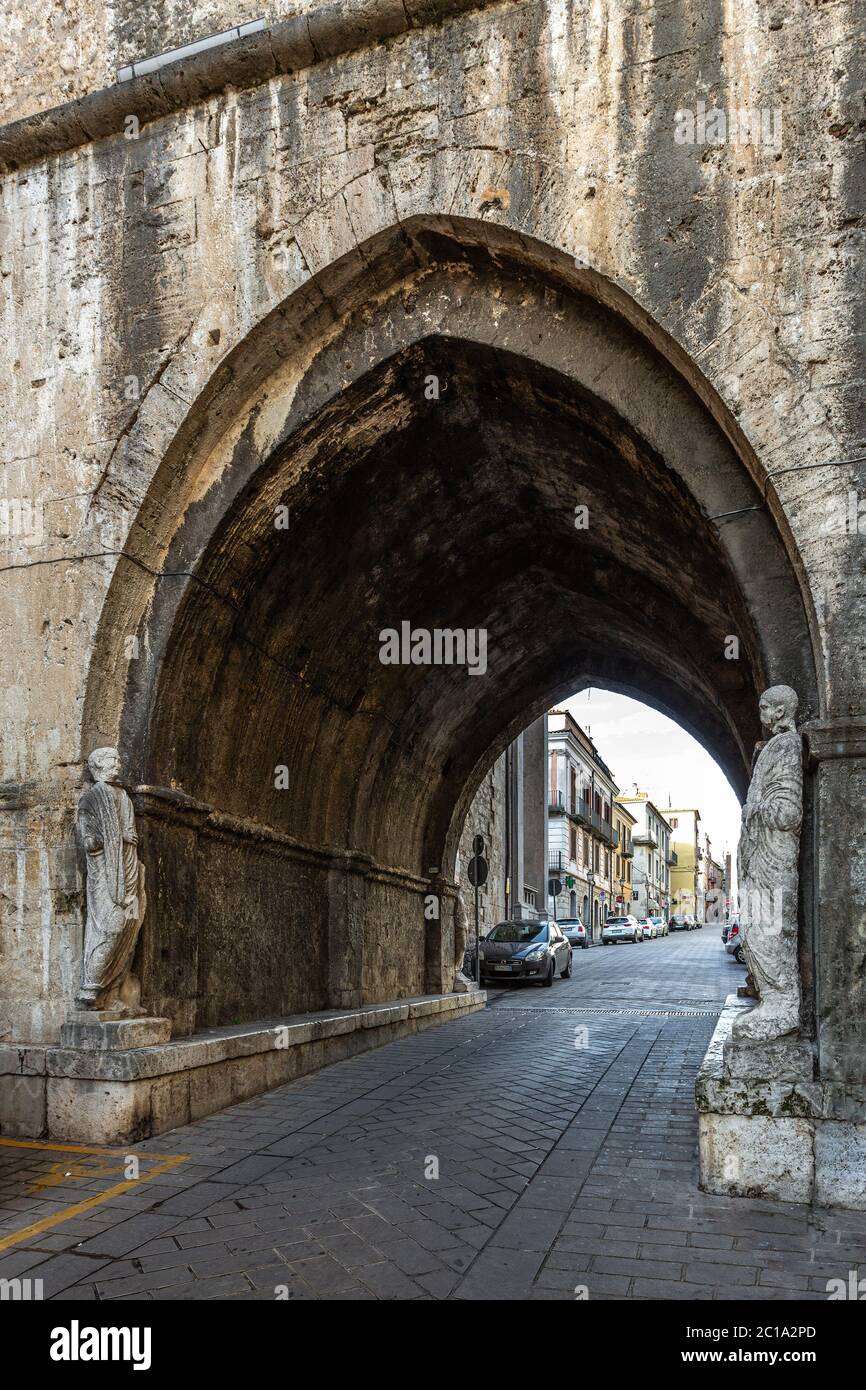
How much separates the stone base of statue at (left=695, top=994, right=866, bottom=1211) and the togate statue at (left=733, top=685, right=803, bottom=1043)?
126 mm

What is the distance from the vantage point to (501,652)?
38.2 feet

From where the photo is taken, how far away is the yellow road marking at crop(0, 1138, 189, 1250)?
4398mm

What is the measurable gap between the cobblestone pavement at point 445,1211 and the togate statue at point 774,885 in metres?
0.82

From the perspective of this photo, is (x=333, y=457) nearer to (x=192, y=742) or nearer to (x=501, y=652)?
(x=192, y=742)

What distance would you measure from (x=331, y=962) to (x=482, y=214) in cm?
625

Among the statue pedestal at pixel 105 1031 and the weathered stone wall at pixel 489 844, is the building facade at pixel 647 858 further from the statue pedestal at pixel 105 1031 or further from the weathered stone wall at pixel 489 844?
the statue pedestal at pixel 105 1031

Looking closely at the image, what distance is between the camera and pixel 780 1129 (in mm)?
4734

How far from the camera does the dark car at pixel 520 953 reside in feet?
58.3

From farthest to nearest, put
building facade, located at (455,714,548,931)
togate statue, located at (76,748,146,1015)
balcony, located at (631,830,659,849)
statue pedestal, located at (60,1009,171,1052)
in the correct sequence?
balcony, located at (631,830,659,849) < building facade, located at (455,714,548,931) < togate statue, located at (76,748,146,1015) < statue pedestal, located at (60,1009,171,1052)

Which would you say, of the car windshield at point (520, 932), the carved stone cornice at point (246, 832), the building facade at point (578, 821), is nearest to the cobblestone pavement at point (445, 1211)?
the carved stone cornice at point (246, 832)

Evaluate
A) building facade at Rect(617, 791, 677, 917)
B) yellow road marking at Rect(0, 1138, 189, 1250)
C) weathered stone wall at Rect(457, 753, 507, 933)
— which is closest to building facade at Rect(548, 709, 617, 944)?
weathered stone wall at Rect(457, 753, 507, 933)

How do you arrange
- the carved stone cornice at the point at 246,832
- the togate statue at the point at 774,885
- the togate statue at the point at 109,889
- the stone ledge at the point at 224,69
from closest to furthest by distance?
the togate statue at the point at 774,885, the togate statue at the point at 109,889, the stone ledge at the point at 224,69, the carved stone cornice at the point at 246,832

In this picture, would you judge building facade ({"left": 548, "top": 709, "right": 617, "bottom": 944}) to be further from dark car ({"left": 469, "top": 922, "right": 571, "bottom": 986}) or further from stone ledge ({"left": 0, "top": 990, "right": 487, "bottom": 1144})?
stone ledge ({"left": 0, "top": 990, "right": 487, "bottom": 1144})
